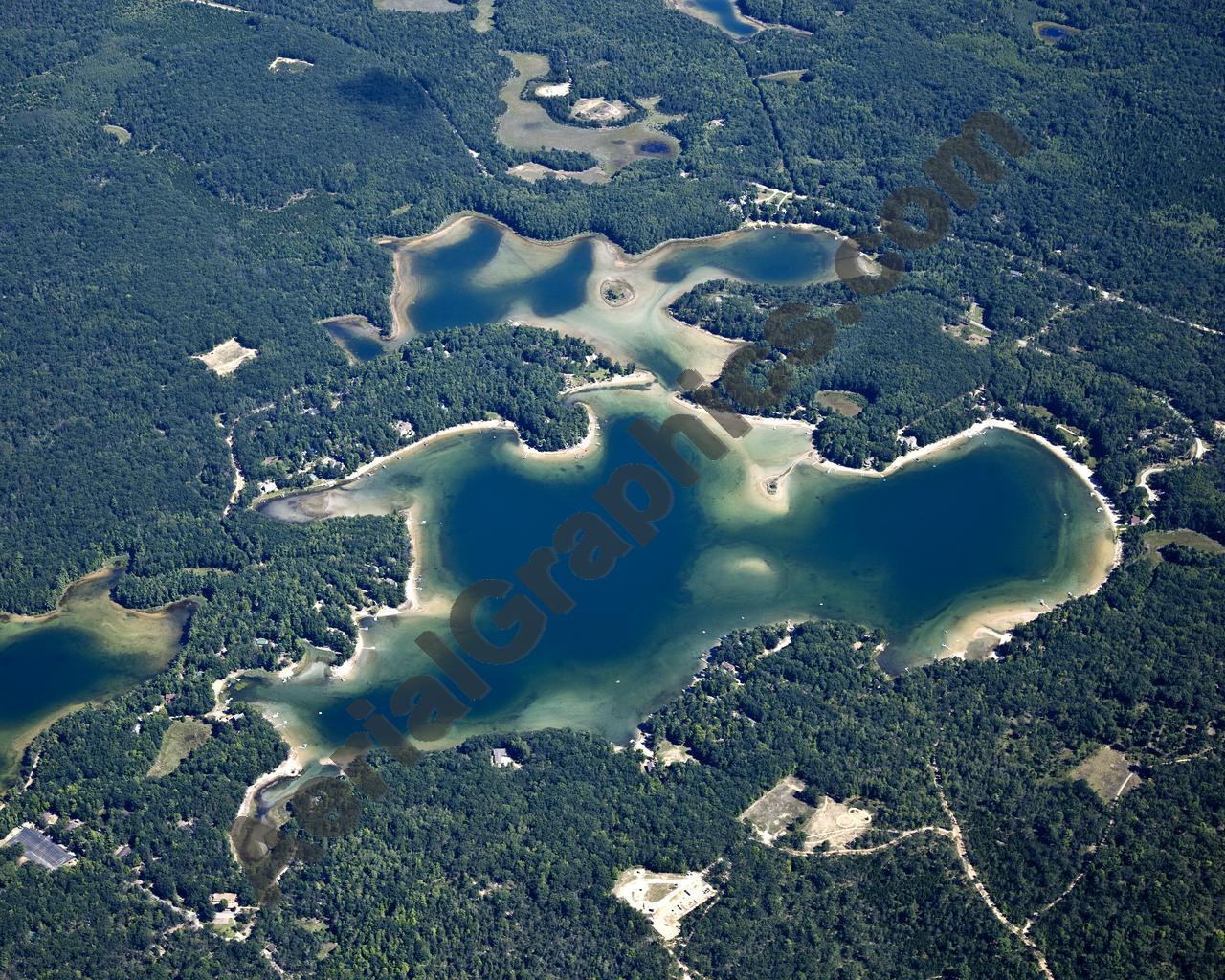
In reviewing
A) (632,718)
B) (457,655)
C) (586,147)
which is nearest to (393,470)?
(457,655)

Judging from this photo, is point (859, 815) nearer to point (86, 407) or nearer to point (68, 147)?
point (86, 407)

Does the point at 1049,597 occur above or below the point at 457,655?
above

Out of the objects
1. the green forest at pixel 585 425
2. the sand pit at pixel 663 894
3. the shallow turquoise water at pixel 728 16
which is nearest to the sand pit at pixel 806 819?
the green forest at pixel 585 425

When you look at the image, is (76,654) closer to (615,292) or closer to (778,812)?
(778,812)

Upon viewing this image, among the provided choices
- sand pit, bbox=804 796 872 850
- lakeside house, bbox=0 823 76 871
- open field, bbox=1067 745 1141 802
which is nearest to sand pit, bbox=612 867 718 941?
sand pit, bbox=804 796 872 850

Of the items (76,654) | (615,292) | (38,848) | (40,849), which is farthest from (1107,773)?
(76,654)

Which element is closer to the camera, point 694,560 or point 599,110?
point 694,560

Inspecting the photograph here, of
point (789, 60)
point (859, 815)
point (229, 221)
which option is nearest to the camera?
point (859, 815)
